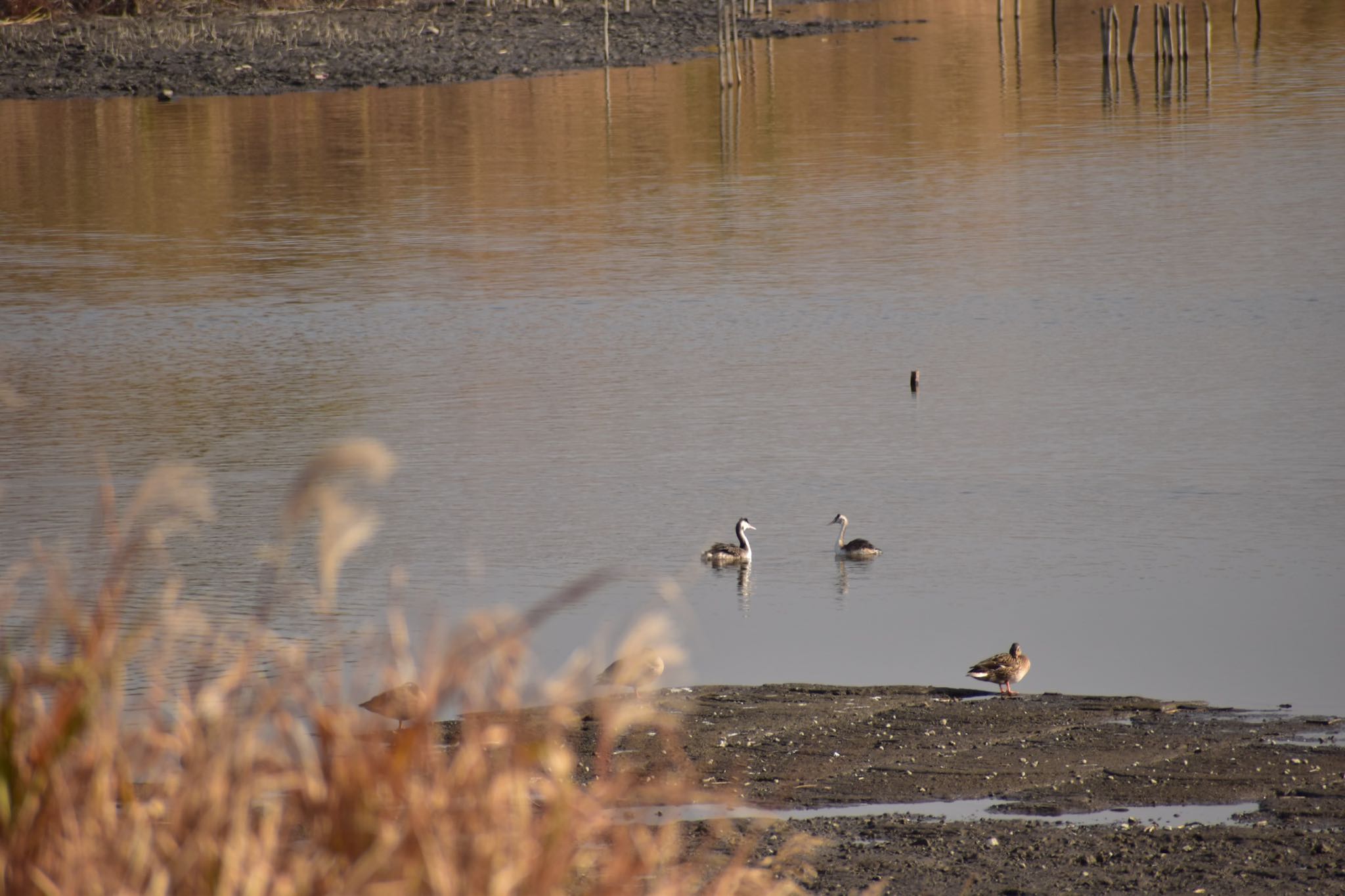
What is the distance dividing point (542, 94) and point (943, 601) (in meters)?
36.1

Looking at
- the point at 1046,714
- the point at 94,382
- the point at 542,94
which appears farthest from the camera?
the point at 542,94

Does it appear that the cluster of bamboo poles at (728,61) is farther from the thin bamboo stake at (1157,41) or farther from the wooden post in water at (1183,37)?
the wooden post in water at (1183,37)

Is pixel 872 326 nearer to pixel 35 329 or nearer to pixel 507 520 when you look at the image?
pixel 507 520

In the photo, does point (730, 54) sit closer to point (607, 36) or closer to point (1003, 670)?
point (607, 36)

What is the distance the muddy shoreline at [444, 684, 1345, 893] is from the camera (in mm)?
7473

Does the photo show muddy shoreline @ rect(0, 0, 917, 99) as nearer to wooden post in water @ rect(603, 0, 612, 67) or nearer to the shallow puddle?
wooden post in water @ rect(603, 0, 612, 67)

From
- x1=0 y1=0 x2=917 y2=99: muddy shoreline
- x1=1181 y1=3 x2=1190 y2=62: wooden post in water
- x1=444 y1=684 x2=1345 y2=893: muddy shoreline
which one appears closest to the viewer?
x1=444 y1=684 x2=1345 y2=893: muddy shoreline

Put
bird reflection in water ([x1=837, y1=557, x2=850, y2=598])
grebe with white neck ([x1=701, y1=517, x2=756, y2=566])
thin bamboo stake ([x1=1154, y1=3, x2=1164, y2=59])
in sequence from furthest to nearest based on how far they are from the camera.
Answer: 1. thin bamboo stake ([x1=1154, y1=3, x2=1164, y2=59])
2. grebe with white neck ([x1=701, y1=517, x2=756, y2=566])
3. bird reflection in water ([x1=837, y1=557, x2=850, y2=598])

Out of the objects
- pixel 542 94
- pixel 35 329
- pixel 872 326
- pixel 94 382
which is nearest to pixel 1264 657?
pixel 872 326

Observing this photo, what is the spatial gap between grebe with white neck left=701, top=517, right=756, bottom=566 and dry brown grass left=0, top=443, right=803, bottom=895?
8.53 m

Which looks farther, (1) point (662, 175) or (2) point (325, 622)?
(1) point (662, 175)

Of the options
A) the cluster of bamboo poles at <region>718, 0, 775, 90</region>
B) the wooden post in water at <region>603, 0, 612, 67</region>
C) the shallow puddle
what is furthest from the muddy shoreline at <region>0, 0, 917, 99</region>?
the shallow puddle

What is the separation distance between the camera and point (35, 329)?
22.8 metres

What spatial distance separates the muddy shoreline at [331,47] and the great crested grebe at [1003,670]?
1620 inches
